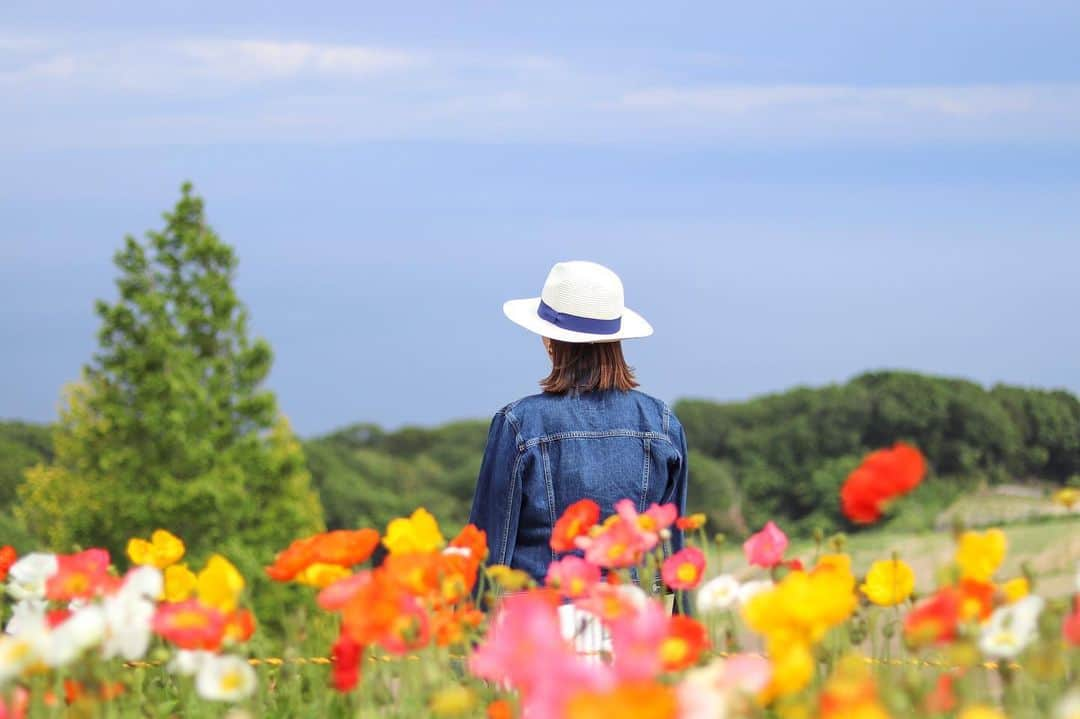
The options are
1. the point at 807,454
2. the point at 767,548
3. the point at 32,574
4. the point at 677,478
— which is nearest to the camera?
the point at 767,548

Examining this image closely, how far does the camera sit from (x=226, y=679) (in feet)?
8.32

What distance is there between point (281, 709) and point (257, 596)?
42.6ft

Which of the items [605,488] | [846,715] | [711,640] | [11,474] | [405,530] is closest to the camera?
[846,715]

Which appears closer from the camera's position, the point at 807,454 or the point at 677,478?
the point at 677,478

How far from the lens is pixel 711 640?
10.8 ft

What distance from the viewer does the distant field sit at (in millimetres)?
11320

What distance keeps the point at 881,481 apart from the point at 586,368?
2.08 meters

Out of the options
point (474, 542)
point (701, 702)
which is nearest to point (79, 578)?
point (474, 542)

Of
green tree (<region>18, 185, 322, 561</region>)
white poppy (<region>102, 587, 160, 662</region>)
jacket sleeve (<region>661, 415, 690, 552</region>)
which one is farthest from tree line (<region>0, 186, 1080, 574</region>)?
white poppy (<region>102, 587, 160, 662</region>)

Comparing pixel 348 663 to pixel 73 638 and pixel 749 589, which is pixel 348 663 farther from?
pixel 749 589

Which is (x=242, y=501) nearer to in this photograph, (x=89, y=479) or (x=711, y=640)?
→ (x=89, y=479)

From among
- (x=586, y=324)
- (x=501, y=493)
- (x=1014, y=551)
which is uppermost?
(x=586, y=324)

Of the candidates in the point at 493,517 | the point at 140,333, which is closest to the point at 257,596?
the point at 140,333

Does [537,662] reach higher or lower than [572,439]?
lower
